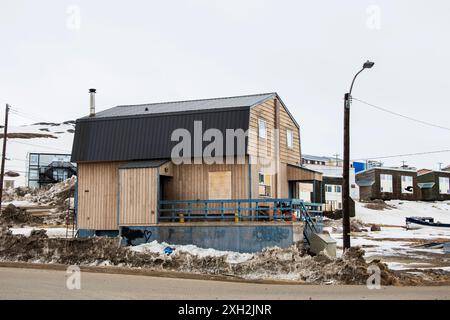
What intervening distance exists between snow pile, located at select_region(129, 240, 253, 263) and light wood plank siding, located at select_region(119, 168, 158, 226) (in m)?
1.14

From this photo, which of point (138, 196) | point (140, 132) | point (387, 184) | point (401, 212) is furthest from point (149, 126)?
point (387, 184)

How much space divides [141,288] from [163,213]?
34.0 ft

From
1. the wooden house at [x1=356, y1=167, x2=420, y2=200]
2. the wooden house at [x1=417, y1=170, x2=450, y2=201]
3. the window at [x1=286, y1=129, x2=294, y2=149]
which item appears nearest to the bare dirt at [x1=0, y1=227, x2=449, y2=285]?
the window at [x1=286, y1=129, x2=294, y2=149]

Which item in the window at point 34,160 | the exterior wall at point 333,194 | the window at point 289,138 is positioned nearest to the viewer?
the window at point 289,138

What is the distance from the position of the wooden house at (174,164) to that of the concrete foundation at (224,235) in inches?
18.2

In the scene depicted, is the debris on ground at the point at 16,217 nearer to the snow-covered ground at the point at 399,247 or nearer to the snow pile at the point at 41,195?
the snow pile at the point at 41,195

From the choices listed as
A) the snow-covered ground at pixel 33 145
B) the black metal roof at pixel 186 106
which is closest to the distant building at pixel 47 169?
the snow-covered ground at pixel 33 145

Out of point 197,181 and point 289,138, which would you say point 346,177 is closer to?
point 289,138

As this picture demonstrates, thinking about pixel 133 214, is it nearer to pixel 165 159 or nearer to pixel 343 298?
pixel 165 159

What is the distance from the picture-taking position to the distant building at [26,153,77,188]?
100 m

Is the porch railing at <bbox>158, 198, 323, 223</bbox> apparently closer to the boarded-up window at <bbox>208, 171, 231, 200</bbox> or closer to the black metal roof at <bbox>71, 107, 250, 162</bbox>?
the boarded-up window at <bbox>208, 171, 231, 200</bbox>

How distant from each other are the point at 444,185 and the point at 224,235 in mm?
90195

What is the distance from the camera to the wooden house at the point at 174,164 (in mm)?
24703

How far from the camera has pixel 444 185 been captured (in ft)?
340
